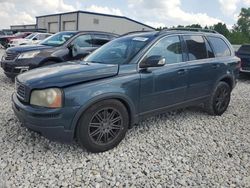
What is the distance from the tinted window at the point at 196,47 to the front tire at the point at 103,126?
72.8 inches

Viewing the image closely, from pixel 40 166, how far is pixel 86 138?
0.66 meters

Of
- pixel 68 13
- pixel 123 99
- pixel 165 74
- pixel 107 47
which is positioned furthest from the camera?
pixel 68 13

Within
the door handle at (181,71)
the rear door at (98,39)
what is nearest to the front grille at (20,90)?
the door handle at (181,71)

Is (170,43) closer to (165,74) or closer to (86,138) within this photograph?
(165,74)

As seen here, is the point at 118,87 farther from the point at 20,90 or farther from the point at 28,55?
the point at 28,55

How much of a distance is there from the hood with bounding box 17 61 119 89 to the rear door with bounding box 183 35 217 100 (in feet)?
5.34

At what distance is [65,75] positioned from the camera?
370 centimetres

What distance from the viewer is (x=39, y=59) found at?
770 centimetres

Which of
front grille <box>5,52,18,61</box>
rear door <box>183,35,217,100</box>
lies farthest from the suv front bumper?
front grille <box>5,52,18,61</box>

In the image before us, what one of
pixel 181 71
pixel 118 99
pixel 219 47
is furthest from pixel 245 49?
pixel 118 99

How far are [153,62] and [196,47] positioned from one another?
1499 mm

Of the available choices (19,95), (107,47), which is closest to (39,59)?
(107,47)

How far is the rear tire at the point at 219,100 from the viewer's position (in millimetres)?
5602

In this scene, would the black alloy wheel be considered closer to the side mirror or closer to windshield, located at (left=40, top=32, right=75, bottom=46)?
the side mirror
